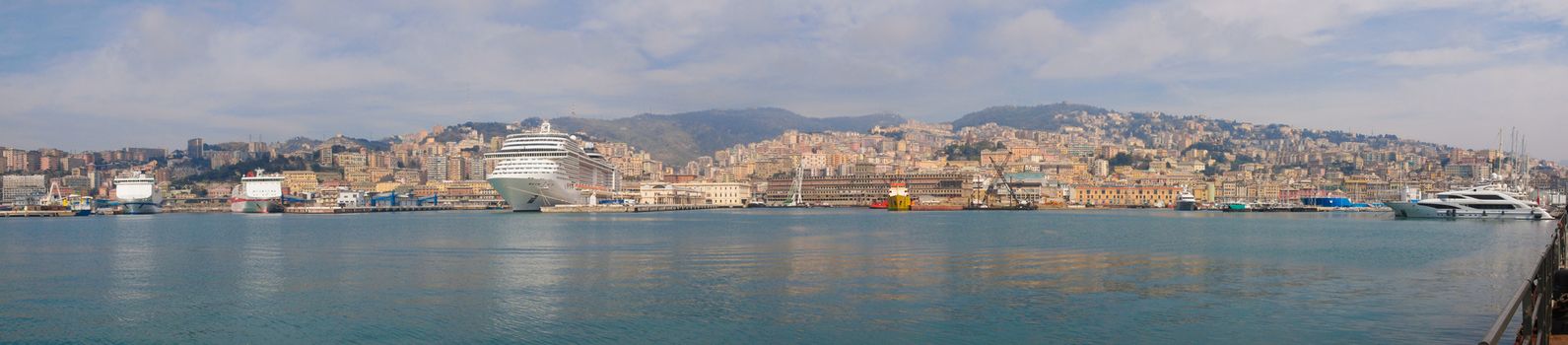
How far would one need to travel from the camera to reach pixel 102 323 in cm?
1239

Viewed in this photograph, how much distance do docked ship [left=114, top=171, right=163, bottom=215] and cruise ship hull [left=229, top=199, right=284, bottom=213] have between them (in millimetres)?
6024

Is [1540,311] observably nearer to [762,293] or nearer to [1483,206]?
[762,293]

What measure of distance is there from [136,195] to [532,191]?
38.0m

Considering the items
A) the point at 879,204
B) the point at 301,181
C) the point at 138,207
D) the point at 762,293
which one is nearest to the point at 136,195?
the point at 138,207

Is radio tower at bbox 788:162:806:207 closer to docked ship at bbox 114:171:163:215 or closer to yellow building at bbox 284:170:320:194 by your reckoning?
yellow building at bbox 284:170:320:194

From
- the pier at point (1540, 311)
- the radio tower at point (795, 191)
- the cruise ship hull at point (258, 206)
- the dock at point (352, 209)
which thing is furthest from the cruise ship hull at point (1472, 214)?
the cruise ship hull at point (258, 206)

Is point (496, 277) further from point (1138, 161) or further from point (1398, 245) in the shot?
point (1138, 161)

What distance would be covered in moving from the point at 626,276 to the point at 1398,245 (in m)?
20.0

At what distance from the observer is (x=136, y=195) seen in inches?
3155

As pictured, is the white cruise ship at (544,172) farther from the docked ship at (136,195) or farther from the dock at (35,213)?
the dock at (35,213)

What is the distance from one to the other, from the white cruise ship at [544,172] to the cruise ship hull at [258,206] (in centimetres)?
1917

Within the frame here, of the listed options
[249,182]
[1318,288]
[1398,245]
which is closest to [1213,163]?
[249,182]

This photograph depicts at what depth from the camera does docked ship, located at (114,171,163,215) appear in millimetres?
79500

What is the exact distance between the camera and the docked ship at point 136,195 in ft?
261
